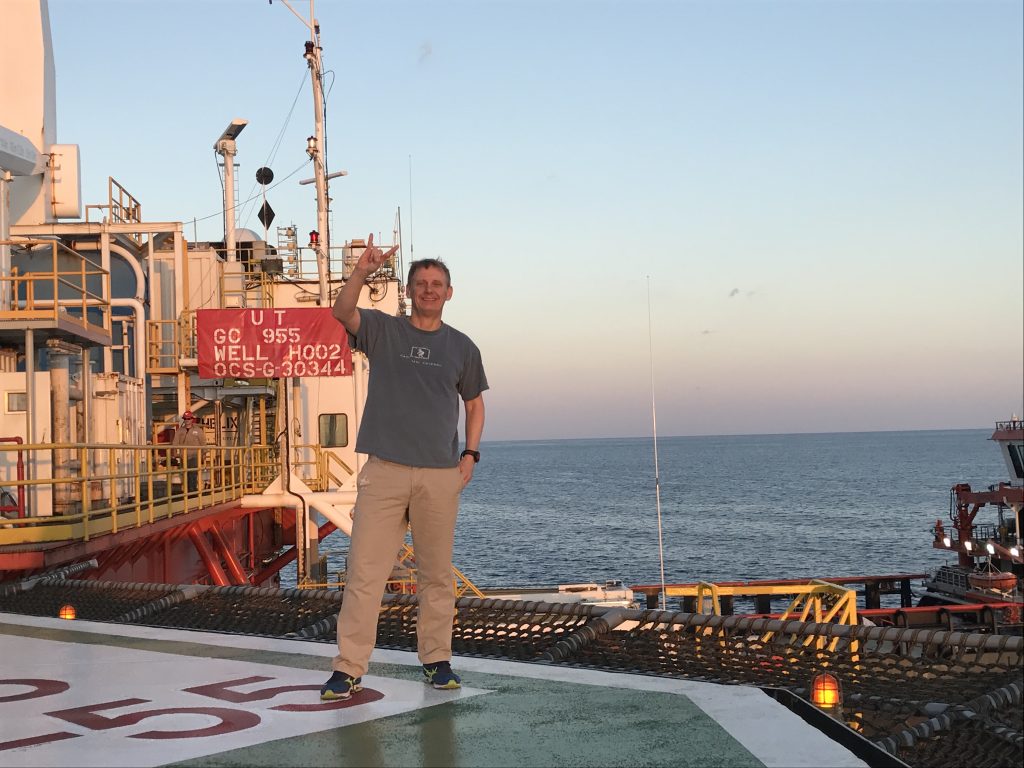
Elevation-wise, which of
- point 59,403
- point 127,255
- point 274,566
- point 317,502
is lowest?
point 274,566

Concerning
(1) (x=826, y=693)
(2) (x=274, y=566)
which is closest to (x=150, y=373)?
(2) (x=274, y=566)

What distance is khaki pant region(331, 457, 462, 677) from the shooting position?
14.6 feet

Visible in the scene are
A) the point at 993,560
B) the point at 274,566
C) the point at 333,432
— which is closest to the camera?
the point at 274,566

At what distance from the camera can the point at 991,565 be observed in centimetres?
3394

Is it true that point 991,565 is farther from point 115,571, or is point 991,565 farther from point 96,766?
point 96,766

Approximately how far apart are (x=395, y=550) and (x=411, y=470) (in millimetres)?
350

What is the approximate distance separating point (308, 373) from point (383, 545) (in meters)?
15.8

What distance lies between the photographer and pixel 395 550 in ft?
15.0

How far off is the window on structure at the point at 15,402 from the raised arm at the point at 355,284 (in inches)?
→ 470

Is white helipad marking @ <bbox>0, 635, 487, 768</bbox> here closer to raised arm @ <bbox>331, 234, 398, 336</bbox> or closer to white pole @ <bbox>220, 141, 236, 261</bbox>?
raised arm @ <bbox>331, 234, 398, 336</bbox>

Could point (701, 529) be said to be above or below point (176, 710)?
below

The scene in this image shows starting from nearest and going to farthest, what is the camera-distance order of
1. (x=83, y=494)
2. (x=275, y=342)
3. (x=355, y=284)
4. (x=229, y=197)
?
(x=355, y=284), (x=83, y=494), (x=275, y=342), (x=229, y=197)

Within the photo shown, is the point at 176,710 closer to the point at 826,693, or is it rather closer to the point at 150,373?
the point at 826,693

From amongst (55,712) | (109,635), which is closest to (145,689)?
(55,712)
